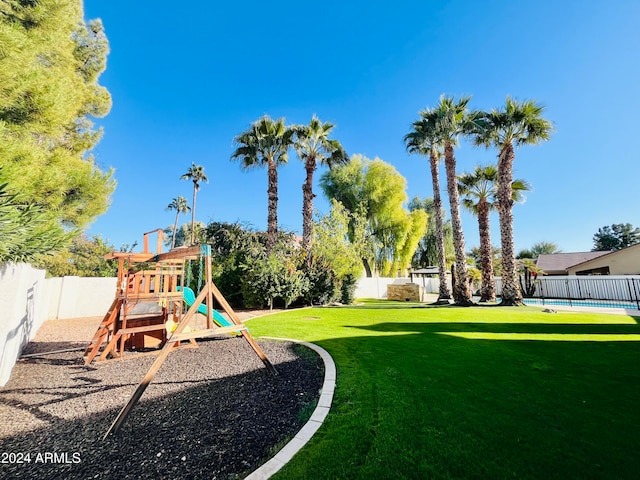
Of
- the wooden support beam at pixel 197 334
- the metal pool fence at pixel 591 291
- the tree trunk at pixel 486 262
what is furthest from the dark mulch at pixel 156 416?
the metal pool fence at pixel 591 291

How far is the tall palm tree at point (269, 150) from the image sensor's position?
1524 cm

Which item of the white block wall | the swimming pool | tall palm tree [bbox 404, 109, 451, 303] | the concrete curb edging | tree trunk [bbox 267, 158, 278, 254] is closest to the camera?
the concrete curb edging

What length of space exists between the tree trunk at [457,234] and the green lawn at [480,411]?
8.13m

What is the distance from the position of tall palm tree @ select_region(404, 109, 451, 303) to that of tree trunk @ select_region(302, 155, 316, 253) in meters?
6.76

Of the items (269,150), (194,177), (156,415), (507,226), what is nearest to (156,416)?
(156,415)

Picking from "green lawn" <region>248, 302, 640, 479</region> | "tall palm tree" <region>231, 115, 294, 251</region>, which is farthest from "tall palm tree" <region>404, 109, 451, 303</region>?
"green lawn" <region>248, 302, 640, 479</region>

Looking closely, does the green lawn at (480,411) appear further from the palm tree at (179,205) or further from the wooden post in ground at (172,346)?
the palm tree at (179,205)

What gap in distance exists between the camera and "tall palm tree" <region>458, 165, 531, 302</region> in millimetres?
14922

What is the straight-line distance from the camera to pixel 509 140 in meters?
13.8

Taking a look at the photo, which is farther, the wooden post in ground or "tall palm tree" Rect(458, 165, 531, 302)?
"tall palm tree" Rect(458, 165, 531, 302)

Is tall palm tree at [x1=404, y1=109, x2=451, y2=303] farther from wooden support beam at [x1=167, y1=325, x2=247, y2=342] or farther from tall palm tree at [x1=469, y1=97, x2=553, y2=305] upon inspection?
wooden support beam at [x1=167, y1=325, x2=247, y2=342]

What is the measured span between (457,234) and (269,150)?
12.2 m

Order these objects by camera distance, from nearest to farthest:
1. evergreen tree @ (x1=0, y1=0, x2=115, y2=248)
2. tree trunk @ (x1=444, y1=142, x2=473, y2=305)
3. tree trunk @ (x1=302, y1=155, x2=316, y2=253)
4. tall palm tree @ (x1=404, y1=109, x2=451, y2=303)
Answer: evergreen tree @ (x1=0, y1=0, x2=115, y2=248)
tree trunk @ (x1=444, y1=142, x2=473, y2=305)
tall palm tree @ (x1=404, y1=109, x2=451, y2=303)
tree trunk @ (x1=302, y1=155, x2=316, y2=253)

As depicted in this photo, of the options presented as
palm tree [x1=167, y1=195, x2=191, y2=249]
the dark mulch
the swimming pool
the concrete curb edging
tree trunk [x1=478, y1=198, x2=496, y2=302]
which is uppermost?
palm tree [x1=167, y1=195, x2=191, y2=249]
